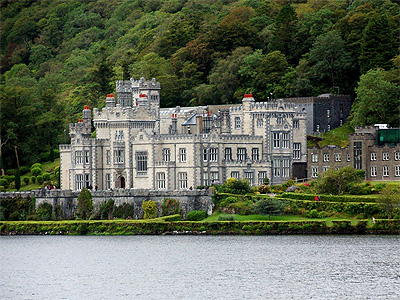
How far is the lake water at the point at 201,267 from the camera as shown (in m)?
82.5

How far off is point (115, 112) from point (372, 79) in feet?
86.9

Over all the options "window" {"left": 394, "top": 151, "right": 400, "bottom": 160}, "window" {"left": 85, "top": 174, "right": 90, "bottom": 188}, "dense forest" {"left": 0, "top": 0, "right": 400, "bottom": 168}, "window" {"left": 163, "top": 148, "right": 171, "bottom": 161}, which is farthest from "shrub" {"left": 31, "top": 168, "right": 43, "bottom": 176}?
"window" {"left": 394, "top": 151, "right": 400, "bottom": 160}

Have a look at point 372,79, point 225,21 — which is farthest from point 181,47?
point 372,79

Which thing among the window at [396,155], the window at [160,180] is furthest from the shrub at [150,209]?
the window at [396,155]

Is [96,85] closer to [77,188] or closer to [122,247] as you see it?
[77,188]

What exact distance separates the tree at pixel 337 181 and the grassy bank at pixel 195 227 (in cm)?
799

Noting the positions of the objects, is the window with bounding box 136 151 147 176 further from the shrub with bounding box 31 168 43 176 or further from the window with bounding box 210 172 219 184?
the shrub with bounding box 31 168 43 176

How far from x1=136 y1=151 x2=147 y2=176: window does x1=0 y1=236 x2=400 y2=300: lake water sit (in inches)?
433

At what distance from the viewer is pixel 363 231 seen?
10262 centimetres

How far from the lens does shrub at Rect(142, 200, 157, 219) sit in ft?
373

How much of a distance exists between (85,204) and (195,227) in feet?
40.2

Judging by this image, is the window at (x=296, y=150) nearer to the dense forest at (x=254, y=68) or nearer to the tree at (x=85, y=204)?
the dense forest at (x=254, y=68)

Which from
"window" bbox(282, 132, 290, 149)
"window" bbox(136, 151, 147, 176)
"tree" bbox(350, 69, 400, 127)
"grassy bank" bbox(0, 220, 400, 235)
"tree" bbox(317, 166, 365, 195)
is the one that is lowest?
"grassy bank" bbox(0, 220, 400, 235)

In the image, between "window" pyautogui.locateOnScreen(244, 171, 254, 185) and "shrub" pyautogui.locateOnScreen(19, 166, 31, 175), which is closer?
"window" pyautogui.locateOnScreen(244, 171, 254, 185)
